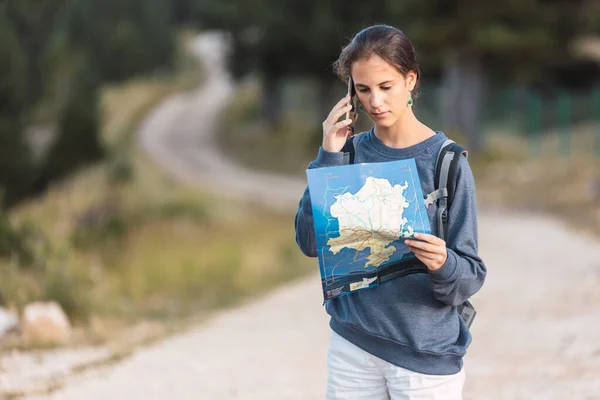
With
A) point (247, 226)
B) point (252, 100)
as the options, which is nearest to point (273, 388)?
point (247, 226)

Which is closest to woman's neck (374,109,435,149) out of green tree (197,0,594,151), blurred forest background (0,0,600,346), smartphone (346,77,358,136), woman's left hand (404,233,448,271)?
smartphone (346,77,358,136)

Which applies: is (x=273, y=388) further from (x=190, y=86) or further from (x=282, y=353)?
(x=190, y=86)

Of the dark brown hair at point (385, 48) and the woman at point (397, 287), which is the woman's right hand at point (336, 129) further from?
the dark brown hair at point (385, 48)

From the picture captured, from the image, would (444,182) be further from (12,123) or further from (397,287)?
(12,123)

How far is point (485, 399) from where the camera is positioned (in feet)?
19.0

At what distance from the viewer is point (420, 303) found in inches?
106

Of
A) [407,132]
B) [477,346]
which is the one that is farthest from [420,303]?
[477,346]

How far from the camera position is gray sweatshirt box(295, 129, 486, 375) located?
2.64m

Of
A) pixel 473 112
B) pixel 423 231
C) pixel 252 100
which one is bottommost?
pixel 423 231

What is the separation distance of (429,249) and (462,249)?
0.18 metres

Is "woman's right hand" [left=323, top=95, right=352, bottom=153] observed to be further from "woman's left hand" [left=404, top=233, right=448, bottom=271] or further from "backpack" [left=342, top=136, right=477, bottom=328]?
"woman's left hand" [left=404, top=233, right=448, bottom=271]

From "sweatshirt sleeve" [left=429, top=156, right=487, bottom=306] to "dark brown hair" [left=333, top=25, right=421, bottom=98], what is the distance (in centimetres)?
31

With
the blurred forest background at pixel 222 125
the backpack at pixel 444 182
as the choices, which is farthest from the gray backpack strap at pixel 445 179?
the blurred forest background at pixel 222 125

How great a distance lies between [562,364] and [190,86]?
4623 centimetres
